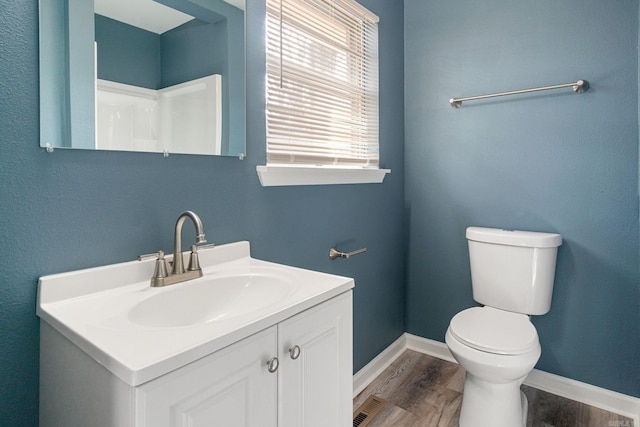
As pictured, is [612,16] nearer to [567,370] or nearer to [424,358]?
[567,370]

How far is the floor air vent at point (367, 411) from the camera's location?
1.73 metres

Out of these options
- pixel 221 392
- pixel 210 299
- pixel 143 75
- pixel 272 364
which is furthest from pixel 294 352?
pixel 143 75

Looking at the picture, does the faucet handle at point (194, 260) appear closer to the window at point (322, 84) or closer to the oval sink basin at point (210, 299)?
the oval sink basin at point (210, 299)

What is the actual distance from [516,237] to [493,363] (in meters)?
0.66

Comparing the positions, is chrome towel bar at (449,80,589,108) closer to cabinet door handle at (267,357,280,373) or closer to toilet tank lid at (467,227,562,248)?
toilet tank lid at (467,227,562,248)

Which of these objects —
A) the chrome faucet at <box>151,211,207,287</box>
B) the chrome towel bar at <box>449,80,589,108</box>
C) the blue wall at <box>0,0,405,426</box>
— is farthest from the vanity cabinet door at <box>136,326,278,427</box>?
the chrome towel bar at <box>449,80,589,108</box>

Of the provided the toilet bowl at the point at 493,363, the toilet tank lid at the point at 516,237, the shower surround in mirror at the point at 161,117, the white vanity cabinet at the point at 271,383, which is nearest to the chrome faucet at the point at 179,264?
the shower surround in mirror at the point at 161,117

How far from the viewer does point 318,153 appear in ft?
5.57

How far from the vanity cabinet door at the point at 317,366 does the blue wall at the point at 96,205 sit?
49 centimetres

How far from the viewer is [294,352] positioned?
903mm

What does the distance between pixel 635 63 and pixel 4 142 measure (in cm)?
235

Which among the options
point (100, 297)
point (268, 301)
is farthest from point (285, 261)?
point (100, 297)

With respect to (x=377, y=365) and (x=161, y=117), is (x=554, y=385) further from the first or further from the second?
(x=161, y=117)

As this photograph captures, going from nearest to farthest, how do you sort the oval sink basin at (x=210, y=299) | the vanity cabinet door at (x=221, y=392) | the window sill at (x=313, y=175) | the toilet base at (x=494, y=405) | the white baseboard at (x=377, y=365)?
the vanity cabinet door at (x=221, y=392), the oval sink basin at (x=210, y=299), the window sill at (x=313, y=175), the toilet base at (x=494, y=405), the white baseboard at (x=377, y=365)
